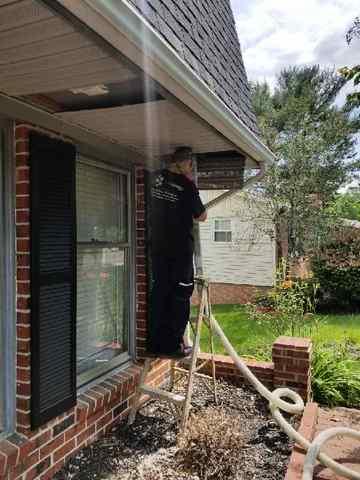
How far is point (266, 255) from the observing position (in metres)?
13.3

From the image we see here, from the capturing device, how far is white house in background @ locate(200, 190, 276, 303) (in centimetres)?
1272

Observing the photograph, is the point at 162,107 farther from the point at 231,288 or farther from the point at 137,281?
the point at 231,288

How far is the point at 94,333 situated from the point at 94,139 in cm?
159

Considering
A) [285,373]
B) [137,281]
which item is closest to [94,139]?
[137,281]

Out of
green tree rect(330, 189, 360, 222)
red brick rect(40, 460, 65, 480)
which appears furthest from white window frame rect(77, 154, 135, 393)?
green tree rect(330, 189, 360, 222)

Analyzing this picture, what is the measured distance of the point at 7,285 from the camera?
8.04ft

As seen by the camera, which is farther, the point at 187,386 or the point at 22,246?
the point at 187,386

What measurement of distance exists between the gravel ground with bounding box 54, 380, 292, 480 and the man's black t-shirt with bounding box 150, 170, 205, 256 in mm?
1367

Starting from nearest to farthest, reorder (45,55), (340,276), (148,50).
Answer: (148,50) → (45,55) → (340,276)

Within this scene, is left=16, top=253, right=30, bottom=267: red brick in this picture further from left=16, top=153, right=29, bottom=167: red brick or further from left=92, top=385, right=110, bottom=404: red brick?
left=92, top=385, right=110, bottom=404: red brick

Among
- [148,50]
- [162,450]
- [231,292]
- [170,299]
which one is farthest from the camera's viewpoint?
[231,292]

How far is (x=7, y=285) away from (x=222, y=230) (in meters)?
11.9

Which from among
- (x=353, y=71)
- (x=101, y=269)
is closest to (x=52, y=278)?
(x=101, y=269)

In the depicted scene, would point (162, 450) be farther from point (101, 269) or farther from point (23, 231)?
point (23, 231)
